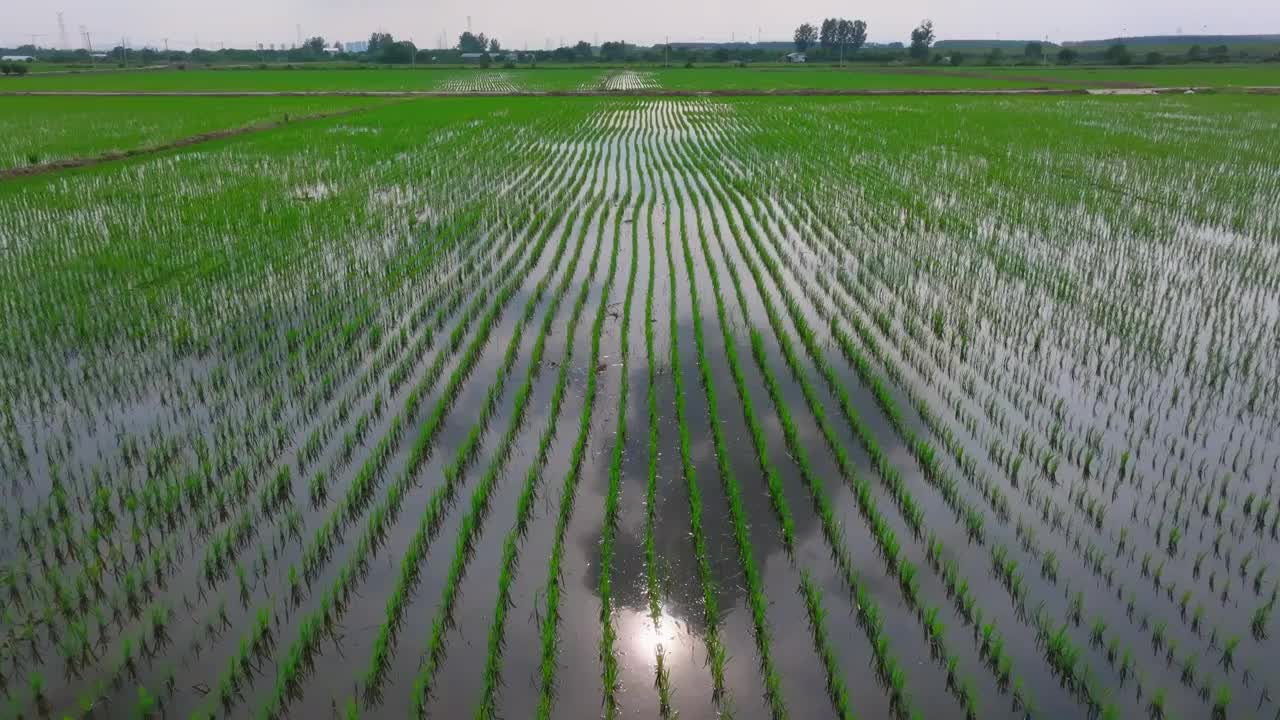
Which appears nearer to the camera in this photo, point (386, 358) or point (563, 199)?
point (386, 358)

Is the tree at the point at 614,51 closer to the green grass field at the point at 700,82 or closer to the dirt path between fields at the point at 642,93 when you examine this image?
the green grass field at the point at 700,82

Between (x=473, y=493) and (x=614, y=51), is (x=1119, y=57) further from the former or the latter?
(x=473, y=493)

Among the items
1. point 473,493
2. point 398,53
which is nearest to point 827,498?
point 473,493

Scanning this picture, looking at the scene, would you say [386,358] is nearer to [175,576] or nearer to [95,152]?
[175,576]

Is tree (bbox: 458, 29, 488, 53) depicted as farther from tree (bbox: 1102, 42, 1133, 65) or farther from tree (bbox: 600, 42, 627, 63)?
tree (bbox: 1102, 42, 1133, 65)

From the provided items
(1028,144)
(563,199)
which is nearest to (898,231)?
(563,199)
